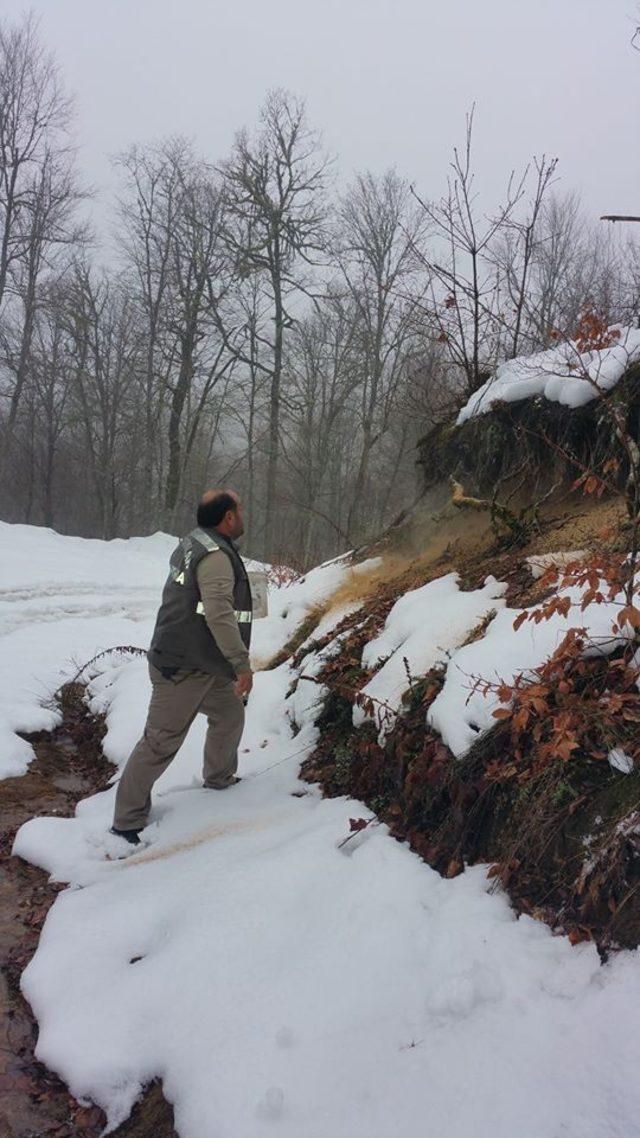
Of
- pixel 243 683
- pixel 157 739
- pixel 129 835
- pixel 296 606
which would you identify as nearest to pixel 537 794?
pixel 243 683

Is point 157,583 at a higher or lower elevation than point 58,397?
lower

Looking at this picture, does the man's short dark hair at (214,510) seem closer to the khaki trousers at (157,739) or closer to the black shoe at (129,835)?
the khaki trousers at (157,739)

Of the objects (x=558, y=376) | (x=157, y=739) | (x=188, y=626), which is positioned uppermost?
(x=558, y=376)

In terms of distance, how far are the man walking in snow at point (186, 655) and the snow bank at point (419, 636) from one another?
827mm

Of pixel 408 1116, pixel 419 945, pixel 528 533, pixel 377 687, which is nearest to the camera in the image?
pixel 408 1116

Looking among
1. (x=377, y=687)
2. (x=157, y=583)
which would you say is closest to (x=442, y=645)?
(x=377, y=687)

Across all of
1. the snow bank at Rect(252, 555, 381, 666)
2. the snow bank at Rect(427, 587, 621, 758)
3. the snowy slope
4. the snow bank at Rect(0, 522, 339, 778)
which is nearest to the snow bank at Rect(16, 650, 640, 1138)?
the snow bank at Rect(427, 587, 621, 758)

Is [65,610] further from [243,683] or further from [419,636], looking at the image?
[419,636]

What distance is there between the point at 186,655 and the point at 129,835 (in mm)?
1075

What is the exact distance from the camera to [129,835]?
4.01 m

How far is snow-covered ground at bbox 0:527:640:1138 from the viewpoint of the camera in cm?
201

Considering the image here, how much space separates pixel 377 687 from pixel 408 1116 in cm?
248

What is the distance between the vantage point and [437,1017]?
7.48ft

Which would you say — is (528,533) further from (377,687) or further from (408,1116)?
(408,1116)
